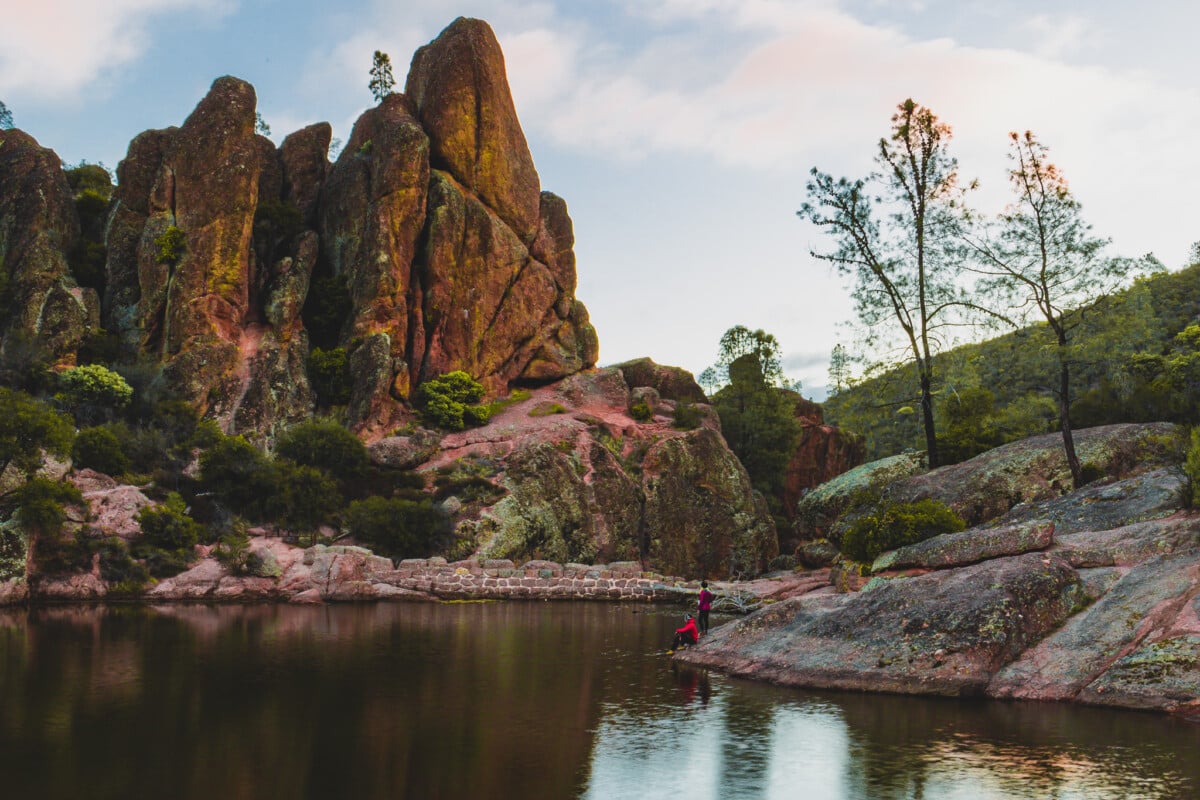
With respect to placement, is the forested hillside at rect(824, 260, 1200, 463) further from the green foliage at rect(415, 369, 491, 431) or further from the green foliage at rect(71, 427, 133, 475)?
the green foliage at rect(71, 427, 133, 475)

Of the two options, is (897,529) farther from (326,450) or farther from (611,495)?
(326,450)

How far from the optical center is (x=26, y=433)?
119 feet

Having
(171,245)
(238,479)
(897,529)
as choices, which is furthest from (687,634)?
(171,245)

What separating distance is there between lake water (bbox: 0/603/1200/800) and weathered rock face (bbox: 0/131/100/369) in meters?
41.0

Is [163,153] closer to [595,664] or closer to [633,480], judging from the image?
[633,480]

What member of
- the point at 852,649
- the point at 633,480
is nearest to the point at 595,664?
the point at 852,649

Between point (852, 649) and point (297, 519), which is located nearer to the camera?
point (852, 649)

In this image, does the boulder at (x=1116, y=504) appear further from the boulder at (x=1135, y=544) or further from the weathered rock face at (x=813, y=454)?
the weathered rock face at (x=813, y=454)

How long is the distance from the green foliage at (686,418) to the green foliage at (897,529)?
37.0 meters

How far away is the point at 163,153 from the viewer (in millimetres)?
66125

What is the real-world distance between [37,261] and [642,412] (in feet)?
142

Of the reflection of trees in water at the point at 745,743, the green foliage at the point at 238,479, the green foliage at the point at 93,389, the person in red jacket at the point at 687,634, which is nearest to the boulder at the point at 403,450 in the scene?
the green foliage at the point at 238,479

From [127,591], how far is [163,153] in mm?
40777

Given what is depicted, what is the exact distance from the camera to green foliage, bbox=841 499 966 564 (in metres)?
27.9
